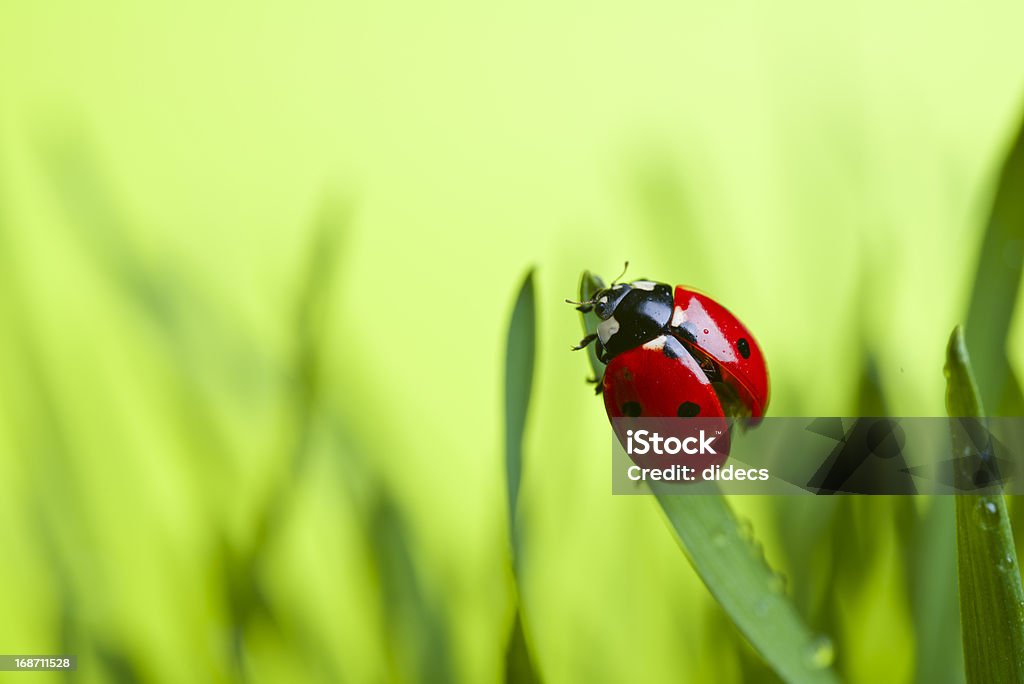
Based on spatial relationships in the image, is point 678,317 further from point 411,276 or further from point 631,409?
point 411,276

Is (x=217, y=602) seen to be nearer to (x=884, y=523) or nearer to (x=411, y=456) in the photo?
(x=411, y=456)

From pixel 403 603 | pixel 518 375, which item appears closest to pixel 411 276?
pixel 403 603

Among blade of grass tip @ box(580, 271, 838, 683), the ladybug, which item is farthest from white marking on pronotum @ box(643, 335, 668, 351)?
blade of grass tip @ box(580, 271, 838, 683)

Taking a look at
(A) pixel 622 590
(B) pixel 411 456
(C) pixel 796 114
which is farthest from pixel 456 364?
(C) pixel 796 114

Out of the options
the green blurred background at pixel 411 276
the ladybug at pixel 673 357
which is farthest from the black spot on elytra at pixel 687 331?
the green blurred background at pixel 411 276

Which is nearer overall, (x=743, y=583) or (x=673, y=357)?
(x=743, y=583)

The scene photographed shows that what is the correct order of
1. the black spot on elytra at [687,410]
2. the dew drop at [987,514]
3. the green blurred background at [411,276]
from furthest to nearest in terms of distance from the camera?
the green blurred background at [411,276] < the black spot on elytra at [687,410] < the dew drop at [987,514]

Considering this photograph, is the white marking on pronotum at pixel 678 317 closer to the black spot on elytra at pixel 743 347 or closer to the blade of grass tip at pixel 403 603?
the black spot on elytra at pixel 743 347
